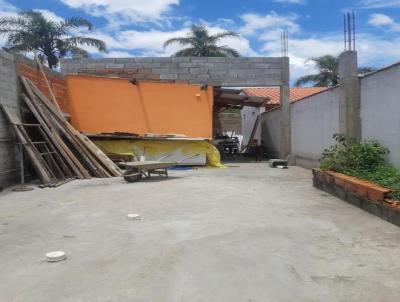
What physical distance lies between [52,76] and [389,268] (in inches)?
492

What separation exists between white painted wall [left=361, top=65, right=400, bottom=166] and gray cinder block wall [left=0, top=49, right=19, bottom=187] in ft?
24.7

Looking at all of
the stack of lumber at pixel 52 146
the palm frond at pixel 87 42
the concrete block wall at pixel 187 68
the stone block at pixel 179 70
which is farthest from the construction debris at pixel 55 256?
the palm frond at pixel 87 42

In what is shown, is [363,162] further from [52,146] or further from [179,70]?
[179,70]

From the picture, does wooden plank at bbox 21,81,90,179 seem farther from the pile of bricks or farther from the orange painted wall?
the pile of bricks

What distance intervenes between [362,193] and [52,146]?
745 cm

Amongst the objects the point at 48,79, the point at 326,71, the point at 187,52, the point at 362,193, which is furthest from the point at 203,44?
the point at 362,193

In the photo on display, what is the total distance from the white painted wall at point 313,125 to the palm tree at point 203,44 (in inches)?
607

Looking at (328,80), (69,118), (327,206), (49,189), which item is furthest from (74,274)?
(328,80)

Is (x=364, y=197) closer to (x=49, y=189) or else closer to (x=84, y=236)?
(x=84, y=236)

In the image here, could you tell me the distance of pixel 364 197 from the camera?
6383 millimetres

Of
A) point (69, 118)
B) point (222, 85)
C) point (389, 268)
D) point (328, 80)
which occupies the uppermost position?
point (328, 80)

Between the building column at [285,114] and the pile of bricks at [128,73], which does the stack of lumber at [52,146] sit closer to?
the pile of bricks at [128,73]

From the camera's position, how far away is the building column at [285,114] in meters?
17.1

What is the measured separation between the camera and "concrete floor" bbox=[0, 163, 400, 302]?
3309 millimetres
